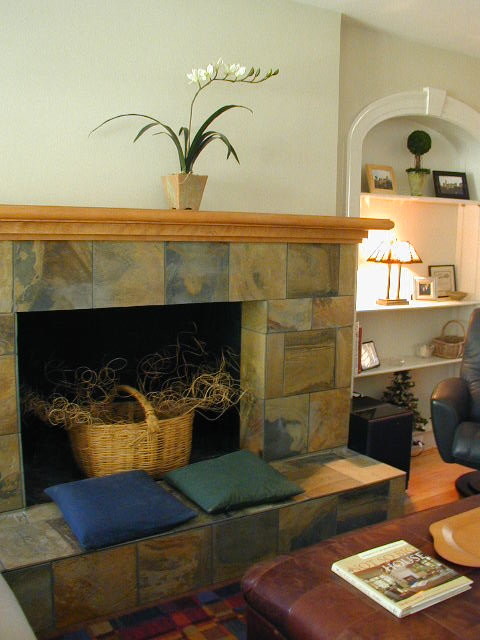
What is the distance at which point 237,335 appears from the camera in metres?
3.04

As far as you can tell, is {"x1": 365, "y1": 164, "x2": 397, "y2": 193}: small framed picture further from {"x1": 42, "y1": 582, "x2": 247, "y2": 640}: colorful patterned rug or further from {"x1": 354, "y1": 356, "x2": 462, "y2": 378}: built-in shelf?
{"x1": 42, "y1": 582, "x2": 247, "y2": 640}: colorful patterned rug

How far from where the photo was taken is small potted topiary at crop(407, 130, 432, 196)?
3721 millimetres

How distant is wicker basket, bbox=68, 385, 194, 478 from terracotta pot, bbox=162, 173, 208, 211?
0.81 metres

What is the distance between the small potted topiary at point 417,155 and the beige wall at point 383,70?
17cm

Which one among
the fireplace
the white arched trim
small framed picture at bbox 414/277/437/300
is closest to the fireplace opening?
the fireplace

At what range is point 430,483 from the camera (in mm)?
3461

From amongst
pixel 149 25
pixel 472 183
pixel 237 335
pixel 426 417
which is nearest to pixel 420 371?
pixel 426 417

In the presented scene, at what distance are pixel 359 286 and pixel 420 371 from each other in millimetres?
788

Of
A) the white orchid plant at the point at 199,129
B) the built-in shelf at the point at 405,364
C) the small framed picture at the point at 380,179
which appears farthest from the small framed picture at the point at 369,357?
the white orchid plant at the point at 199,129

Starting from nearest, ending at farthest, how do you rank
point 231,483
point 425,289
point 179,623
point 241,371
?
point 179,623, point 231,483, point 241,371, point 425,289

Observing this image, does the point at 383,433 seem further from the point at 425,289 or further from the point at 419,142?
the point at 419,142

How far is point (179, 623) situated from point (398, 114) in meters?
2.81

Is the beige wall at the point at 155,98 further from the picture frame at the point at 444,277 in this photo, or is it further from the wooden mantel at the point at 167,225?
the picture frame at the point at 444,277

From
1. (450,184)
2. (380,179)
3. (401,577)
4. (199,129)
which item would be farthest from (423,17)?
(401,577)
